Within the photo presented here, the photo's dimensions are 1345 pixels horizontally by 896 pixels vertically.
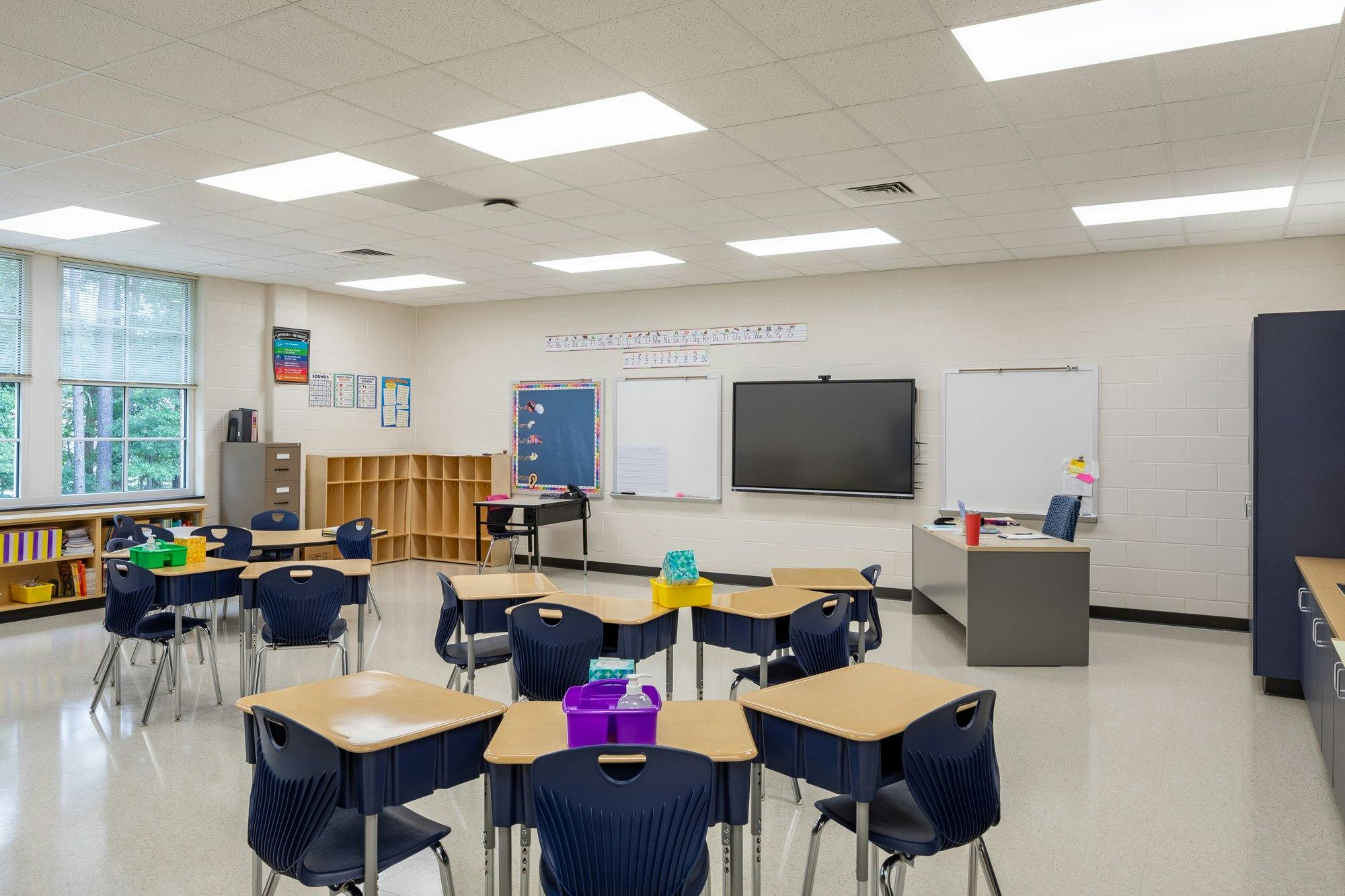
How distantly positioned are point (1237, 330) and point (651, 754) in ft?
21.2

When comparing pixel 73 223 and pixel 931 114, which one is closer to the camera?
pixel 931 114

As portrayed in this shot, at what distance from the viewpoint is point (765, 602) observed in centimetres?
388

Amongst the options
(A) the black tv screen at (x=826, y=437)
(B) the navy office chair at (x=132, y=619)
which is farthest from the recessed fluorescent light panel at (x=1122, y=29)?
(B) the navy office chair at (x=132, y=619)

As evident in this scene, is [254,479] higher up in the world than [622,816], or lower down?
higher up

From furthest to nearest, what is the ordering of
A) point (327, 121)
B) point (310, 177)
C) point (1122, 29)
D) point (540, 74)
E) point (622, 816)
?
1. point (310, 177)
2. point (327, 121)
3. point (540, 74)
4. point (1122, 29)
5. point (622, 816)

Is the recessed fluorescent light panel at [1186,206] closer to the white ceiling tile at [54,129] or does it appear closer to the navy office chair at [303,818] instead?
the navy office chair at [303,818]

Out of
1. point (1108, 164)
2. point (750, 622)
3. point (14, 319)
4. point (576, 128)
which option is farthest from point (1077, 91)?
point (14, 319)

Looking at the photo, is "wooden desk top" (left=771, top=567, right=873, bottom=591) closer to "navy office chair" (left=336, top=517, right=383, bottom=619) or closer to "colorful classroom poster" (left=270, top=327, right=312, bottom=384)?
"navy office chair" (left=336, top=517, right=383, bottom=619)

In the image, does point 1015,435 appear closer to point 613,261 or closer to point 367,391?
point 613,261

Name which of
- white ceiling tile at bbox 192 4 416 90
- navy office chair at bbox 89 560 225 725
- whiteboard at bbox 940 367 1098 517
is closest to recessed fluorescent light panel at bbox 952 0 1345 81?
white ceiling tile at bbox 192 4 416 90

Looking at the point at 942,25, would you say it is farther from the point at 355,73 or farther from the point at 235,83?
the point at 235,83

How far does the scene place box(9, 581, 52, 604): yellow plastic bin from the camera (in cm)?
673

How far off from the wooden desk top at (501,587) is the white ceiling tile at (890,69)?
256 centimetres

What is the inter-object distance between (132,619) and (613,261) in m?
4.46
